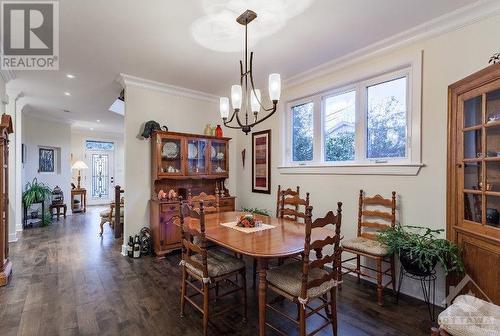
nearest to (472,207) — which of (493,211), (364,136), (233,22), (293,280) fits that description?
(493,211)

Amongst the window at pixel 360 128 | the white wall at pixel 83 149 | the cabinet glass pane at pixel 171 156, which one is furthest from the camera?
the white wall at pixel 83 149

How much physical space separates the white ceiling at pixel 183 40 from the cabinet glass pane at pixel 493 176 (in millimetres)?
1348

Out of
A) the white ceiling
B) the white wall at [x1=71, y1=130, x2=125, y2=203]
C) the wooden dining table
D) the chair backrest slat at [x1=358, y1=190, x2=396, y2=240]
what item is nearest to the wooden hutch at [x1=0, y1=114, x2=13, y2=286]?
the white ceiling

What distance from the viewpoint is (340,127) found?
3.38 m

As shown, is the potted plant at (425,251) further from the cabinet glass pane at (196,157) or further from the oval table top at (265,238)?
the cabinet glass pane at (196,157)

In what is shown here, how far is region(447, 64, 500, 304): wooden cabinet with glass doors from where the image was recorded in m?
1.86

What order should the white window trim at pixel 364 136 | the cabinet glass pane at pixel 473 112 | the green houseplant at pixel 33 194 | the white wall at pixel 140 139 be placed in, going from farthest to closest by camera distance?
1. the green houseplant at pixel 33 194
2. the white wall at pixel 140 139
3. the white window trim at pixel 364 136
4. the cabinet glass pane at pixel 473 112

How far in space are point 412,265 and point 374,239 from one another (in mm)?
572

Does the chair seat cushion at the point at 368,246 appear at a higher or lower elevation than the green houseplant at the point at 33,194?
lower

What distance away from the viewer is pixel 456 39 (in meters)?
2.33

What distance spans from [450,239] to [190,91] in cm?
400

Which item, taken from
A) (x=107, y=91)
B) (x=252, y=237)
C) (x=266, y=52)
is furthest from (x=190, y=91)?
(x=252, y=237)

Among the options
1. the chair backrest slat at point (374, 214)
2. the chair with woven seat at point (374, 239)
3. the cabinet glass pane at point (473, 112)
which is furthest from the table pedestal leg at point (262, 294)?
the cabinet glass pane at point (473, 112)

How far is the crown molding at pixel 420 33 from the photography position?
2.13 metres
